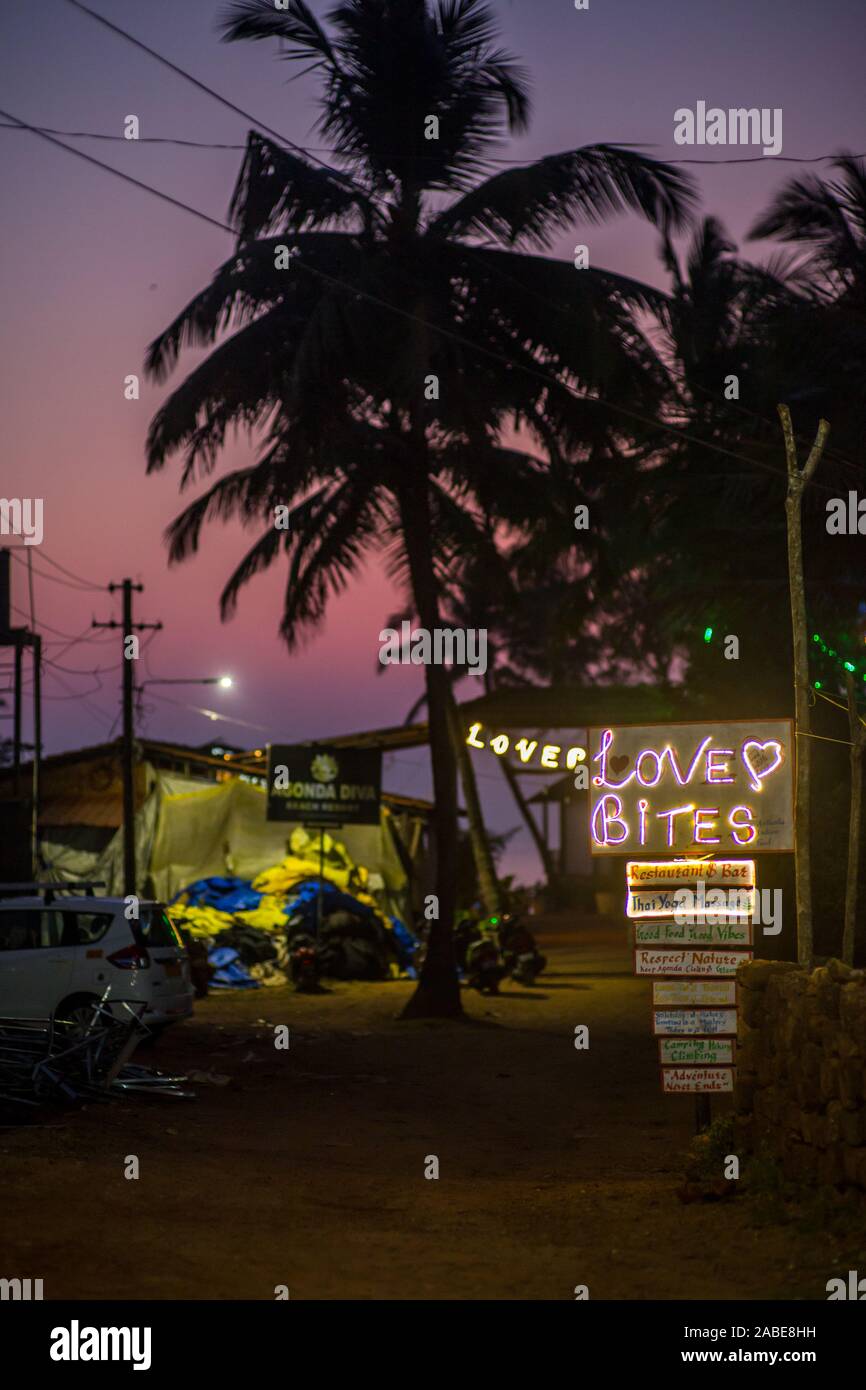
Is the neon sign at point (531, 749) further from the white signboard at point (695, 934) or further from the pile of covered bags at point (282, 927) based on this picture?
the white signboard at point (695, 934)

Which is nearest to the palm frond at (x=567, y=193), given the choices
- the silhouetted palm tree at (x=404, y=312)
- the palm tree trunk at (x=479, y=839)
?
the silhouetted palm tree at (x=404, y=312)

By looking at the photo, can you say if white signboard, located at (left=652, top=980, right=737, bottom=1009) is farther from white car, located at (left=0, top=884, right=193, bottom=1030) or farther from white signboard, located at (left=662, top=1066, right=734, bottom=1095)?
white car, located at (left=0, top=884, right=193, bottom=1030)

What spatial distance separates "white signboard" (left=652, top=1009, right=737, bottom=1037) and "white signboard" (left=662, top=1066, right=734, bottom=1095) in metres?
0.26

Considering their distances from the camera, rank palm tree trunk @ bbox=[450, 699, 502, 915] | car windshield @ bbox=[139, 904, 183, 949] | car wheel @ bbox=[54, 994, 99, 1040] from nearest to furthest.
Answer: car wheel @ bbox=[54, 994, 99, 1040] → car windshield @ bbox=[139, 904, 183, 949] → palm tree trunk @ bbox=[450, 699, 502, 915]

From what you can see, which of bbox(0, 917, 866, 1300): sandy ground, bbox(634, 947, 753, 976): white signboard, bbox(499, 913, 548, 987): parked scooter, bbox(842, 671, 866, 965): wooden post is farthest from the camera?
bbox(499, 913, 548, 987): parked scooter

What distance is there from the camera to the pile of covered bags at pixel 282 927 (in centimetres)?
2820

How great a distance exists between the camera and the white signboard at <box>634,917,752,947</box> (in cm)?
1147

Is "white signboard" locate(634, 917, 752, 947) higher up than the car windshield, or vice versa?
"white signboard" locate(634, 917, 752, 947)

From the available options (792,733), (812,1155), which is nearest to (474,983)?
(792,733)

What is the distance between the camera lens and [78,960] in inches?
656

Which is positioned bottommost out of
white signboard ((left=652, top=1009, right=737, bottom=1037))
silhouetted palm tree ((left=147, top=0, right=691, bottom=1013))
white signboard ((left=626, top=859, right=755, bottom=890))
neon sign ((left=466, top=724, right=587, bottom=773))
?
white signboard ((left=652, top=1009, right=737, bottom=1037))

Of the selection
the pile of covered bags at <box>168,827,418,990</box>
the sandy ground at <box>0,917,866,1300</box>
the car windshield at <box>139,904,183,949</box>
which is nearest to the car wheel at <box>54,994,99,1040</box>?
the car windshield at <box>139,904,183,949</box>

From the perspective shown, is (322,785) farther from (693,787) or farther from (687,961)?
(687,961)
